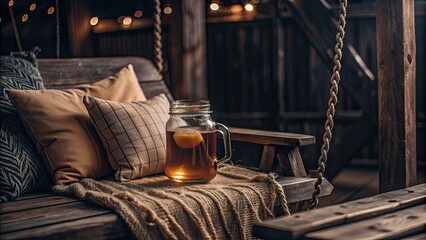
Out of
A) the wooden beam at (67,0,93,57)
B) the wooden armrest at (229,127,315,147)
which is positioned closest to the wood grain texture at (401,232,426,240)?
the wooden armrest at (229,127,315,147)

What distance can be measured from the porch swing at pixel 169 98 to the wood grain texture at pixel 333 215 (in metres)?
0.32

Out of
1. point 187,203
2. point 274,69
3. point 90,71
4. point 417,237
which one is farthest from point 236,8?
point 417,237

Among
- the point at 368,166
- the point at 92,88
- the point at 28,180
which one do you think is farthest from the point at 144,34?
the point at 28,180

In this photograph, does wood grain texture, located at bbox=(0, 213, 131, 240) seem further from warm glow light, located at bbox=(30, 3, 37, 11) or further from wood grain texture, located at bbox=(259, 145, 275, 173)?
warm glow light, located at bbox=(30, 3, 37, 11)

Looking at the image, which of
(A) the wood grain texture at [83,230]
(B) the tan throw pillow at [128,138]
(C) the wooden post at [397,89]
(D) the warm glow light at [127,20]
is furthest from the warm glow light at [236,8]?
(A) the wood grain texture at [83,230]

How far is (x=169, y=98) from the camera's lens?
10.9 feet

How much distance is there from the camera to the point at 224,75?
6562 mm

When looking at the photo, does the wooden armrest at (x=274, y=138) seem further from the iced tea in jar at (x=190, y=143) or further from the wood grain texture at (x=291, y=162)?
the iced tea in jar at (x=190, y=143)

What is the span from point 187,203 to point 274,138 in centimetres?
67

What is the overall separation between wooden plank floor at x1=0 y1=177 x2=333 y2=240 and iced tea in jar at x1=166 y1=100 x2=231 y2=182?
42 cm

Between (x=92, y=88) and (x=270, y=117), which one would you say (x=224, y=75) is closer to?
(x=270, y=117)

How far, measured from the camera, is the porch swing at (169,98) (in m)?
2.12

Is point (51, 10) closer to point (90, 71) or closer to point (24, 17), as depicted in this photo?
point (24, 17)

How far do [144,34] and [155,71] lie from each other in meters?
3.06
